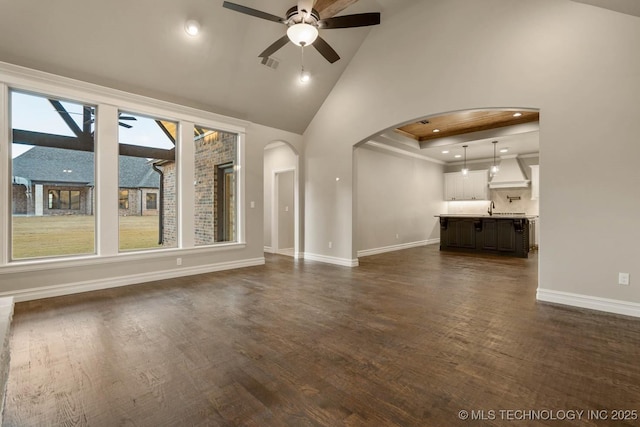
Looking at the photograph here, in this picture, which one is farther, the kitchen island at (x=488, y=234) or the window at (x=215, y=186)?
the kitchen island at (x=488, y=234)

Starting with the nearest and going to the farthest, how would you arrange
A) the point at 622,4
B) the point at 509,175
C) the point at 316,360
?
the point at 316,360, the point at 622,4, the point at 509,175

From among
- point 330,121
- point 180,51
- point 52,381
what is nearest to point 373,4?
point 330,121

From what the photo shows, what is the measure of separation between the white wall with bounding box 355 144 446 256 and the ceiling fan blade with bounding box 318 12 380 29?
3411 millimetres

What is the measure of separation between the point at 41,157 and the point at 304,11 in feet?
13.2

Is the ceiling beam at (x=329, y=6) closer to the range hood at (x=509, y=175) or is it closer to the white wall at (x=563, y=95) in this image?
the white wall at (x=563, y=95)

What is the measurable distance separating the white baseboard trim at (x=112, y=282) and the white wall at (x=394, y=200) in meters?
3.37

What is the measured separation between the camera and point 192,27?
4023 millimetres

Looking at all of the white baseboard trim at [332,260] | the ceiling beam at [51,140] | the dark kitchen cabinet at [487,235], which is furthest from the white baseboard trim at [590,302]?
the ceiling beam at [51,140]

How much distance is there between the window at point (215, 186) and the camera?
5.57 metres

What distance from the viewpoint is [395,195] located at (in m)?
8.73

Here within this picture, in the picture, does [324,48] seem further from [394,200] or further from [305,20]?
[394,200]

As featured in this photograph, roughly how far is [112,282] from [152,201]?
4.66 feet

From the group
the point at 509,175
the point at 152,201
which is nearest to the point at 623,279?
the point at 152,201

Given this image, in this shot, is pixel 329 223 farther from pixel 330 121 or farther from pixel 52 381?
pixel 52 381
